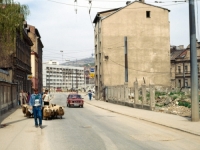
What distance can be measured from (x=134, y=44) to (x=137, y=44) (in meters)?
0.58

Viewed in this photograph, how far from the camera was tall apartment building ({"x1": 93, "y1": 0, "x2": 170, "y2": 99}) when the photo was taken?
54656 millimetres

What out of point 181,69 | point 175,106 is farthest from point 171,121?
point 181,69

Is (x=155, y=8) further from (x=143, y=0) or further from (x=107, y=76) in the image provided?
(x=107, y=76)

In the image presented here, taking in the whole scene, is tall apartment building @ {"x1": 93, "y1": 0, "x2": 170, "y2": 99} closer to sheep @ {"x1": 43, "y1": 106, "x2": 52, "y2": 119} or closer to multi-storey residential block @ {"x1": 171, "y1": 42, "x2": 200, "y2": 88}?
multi-storey residential block @ {"x1": 171, "y1": 42, "x2": 200, "y2": 88}

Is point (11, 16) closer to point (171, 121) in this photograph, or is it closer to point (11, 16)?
point (11, 16)

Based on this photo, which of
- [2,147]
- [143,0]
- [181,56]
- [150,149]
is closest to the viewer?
[150,149]

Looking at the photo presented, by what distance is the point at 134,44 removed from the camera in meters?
56.0

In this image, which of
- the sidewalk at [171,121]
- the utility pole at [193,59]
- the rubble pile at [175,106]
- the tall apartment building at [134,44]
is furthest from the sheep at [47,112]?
the tall apartment building at [134,44]

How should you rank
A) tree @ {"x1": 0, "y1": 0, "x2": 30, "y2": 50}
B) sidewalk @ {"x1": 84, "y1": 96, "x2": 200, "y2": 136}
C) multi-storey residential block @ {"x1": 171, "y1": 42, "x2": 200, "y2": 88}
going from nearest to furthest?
sidewalk @ {"x1": 84, "y1": 96, "x2": 200, "y2": 136} < tree @ {"x1": 0, "y1": 0, "x2": 30, "y2": 50} < multi-storey residential block @ {"x1": 171, "y1": 42, "x2": 200, "y2": 88}

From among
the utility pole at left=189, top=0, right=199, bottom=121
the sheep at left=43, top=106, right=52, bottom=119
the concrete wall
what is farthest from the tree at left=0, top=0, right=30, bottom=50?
the concrete wall

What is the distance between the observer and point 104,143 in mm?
10422

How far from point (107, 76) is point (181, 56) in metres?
38.9

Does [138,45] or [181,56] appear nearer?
[138,45]

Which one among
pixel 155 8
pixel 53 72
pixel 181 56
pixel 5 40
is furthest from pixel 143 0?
pixel 53 72
